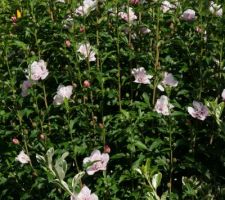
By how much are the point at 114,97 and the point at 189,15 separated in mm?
817

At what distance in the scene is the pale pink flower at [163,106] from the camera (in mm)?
3141

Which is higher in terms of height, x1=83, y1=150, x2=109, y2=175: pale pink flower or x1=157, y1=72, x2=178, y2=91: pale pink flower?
x1=157, y1=72, x2=178, y2=91: pale pink flower

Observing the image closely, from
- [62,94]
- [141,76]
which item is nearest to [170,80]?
[141,76]

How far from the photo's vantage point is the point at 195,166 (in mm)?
3127

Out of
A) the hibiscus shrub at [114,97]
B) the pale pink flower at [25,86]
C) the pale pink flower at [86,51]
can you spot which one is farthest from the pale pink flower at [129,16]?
the pale pink flower at [25,86]

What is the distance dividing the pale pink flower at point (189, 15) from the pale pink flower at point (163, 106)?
737mm

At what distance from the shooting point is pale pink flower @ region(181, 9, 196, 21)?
3633 millimetres

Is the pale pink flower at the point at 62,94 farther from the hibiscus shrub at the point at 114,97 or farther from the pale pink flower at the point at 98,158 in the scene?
the pale pink flower at the point at 98,158

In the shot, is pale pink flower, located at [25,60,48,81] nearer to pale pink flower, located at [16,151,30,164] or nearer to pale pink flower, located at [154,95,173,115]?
pale pink flower, located at [16,151,30,164]

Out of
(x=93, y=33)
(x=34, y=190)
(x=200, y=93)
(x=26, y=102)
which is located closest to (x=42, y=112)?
(x=26, y=102)

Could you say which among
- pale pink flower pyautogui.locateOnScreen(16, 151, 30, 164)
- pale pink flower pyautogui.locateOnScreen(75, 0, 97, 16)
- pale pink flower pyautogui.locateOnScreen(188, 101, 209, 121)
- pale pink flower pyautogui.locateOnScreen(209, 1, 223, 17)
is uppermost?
pale pink flower pyautogui.locateOnScreen(75, 0, 97, 16)

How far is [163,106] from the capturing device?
3.21 metres

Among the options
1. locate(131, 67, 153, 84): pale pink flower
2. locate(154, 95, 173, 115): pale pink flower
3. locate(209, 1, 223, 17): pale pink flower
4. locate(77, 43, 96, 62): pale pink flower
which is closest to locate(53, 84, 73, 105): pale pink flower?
locate(77, 43, 96, 62): pale pink flower

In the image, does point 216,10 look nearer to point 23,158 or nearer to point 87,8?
point 87,8
